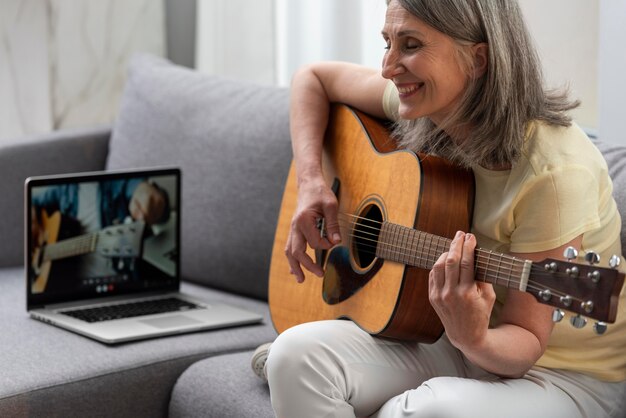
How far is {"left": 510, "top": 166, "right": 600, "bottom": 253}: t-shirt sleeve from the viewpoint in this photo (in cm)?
140

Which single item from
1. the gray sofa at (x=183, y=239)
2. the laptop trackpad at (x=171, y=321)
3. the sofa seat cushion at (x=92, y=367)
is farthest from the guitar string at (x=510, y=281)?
the laptop trackpad at (x=171, y=321)

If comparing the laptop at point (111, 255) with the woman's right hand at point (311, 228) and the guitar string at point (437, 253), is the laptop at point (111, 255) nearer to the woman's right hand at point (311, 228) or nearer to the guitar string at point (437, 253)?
the woman's right hand at point (311, 228)

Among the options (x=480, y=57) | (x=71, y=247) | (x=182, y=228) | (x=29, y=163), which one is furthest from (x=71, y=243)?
(x=480, y=57)

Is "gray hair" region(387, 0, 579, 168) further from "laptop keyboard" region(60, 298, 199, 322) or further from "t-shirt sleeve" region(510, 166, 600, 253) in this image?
"laptop keyboard" region(60, 298, 199, 322)

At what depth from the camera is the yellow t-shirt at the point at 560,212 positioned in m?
1.41

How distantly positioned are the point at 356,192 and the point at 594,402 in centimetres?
51

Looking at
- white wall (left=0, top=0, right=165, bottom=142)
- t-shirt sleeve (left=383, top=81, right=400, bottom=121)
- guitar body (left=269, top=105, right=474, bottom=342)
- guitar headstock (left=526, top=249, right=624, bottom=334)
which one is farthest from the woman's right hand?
white wall (left=0, top=0, right=165, bottom=142)

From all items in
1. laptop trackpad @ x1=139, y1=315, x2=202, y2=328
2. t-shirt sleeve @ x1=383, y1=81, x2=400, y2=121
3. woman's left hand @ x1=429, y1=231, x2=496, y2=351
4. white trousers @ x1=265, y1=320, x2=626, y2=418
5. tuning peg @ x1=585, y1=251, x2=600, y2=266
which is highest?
t-shirt sleeve @ x1=383, y1=81, x2=400, y2=121

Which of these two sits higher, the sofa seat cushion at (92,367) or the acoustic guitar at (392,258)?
the acoustic guitar at (392,258)

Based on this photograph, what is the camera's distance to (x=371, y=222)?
1680mm

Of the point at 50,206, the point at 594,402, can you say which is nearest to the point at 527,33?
the point at 594,402

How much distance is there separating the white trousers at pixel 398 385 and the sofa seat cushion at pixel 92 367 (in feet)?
1.44

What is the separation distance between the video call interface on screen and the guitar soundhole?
0.67 meters

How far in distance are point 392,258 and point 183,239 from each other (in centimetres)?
93
